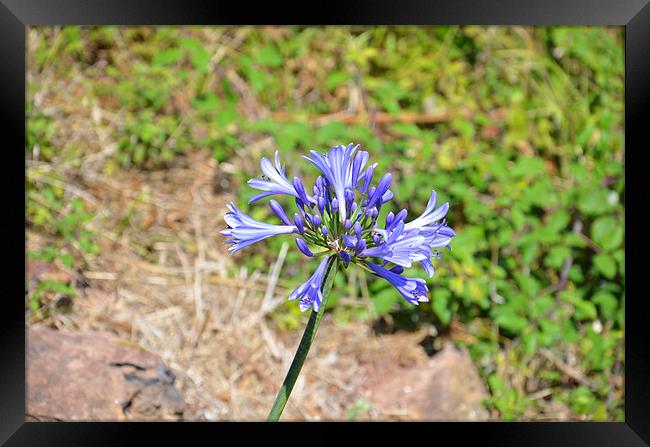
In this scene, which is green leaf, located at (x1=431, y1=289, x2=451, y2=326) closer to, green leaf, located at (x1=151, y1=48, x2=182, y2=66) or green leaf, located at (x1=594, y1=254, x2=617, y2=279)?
green leaf, located at (x1=594, y1=254, x2=617, y2=279)

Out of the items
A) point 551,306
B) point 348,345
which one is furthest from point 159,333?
point 551,306

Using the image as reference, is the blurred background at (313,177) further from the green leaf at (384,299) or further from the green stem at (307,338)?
the green stem at (307,338)

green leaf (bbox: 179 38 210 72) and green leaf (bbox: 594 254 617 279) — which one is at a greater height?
green leaf (bbox: 179 38 210 72)

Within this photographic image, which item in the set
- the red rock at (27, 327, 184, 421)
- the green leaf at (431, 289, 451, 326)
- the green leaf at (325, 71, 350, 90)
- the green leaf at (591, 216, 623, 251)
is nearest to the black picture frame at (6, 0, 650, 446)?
the red rock at (27, 327, 184, 421)
